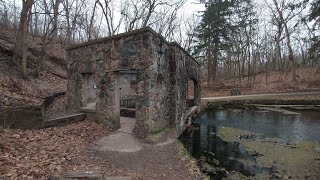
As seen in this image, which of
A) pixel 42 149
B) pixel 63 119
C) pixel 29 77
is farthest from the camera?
pixel 29 77

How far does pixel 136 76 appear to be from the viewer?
8.60m

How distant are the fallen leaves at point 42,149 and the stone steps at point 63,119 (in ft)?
0.82

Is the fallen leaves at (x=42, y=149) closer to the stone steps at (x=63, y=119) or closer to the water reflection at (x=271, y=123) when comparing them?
the stone steps at (x=63, y=119)

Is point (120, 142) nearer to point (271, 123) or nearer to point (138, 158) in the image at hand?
point (138, 158)

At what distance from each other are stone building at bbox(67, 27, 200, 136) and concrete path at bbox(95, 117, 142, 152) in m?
0.42

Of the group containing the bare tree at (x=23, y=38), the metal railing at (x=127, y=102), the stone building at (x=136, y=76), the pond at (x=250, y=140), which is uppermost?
the bare tree at (x=23, y=38)

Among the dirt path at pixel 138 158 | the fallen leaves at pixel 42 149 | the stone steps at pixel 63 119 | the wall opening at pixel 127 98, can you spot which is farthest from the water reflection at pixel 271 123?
the stone steps at pixel 63 119

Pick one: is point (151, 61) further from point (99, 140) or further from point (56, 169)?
point (56, 169)

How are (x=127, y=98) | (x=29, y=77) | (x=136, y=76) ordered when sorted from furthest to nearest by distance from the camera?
(x=127, y=98) → (x=29, y=77) → (x=136, y=76)

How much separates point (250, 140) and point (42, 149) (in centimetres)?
777

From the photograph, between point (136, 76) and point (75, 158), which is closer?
point (75, 158)

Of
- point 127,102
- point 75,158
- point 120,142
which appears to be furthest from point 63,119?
point 127,102

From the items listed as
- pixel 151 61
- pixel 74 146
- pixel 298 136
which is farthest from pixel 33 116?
pixel 298 136

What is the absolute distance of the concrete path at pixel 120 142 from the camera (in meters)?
7.08
